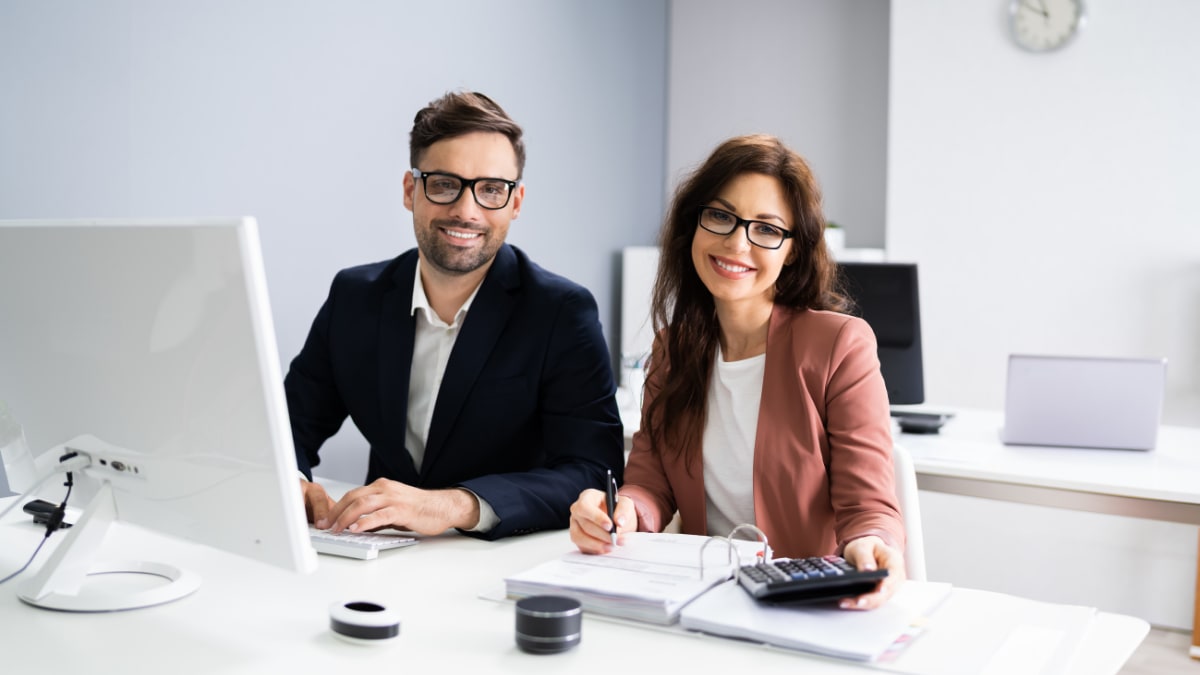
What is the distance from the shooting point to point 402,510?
152 centimetres

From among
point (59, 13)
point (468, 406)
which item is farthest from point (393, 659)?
point (59, 13)

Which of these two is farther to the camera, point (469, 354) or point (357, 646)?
point (469, 354)

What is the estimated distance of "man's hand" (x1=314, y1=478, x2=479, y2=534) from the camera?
59.6 inches

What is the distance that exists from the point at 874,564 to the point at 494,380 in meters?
0.87

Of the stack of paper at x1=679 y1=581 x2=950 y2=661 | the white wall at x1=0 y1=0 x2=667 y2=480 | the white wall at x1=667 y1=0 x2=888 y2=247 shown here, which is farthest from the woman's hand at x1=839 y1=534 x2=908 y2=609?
the white wall at x1=667 y1=0 x2=888 y2=247

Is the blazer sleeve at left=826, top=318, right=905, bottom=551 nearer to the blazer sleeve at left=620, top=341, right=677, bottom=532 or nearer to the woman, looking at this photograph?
the woman

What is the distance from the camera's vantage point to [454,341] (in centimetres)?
192

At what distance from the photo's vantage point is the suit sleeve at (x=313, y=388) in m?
2.03

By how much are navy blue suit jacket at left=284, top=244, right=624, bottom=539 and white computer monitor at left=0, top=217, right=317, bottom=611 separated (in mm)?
630

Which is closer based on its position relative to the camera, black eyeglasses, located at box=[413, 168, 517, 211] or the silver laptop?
black eyeglasses, located at box=[413, 168, 517, 211]

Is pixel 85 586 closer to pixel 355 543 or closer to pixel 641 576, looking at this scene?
pixel 355 543

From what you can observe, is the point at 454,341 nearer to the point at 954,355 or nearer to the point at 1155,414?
the point at 1155,414

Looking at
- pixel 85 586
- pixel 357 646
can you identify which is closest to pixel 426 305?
pixel 85 586

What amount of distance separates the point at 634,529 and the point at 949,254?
289 centimetres
